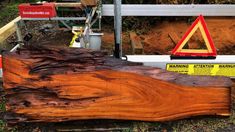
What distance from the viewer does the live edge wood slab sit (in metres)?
3.57

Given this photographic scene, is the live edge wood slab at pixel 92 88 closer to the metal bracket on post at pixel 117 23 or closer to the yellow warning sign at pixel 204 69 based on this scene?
the yellow warning sign at pixel 204 69

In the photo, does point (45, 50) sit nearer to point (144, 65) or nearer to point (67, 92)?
point (67, 92)

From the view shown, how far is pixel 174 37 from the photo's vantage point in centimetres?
587

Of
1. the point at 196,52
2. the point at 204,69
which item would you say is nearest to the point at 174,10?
the point at 196,52

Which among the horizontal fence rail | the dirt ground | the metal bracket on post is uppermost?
the metal bracket on post

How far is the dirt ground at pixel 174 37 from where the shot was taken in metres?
5.63

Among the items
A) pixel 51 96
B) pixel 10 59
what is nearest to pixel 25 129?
pixel 51 96

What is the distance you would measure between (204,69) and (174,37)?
2046 mm

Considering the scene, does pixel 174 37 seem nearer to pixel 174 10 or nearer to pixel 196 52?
pixel 174 10

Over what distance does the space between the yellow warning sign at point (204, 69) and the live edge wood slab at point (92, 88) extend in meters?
0.17

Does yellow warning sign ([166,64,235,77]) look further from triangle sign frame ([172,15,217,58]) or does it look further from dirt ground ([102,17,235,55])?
dirt ground ([102,17,235,55])

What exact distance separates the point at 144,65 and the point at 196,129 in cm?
85

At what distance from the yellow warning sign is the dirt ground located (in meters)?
1.44

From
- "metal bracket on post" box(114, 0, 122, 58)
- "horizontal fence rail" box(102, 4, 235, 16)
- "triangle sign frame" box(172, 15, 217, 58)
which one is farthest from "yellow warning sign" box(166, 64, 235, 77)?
"horizontal fence rail" box(102, 4, 235, 16)
